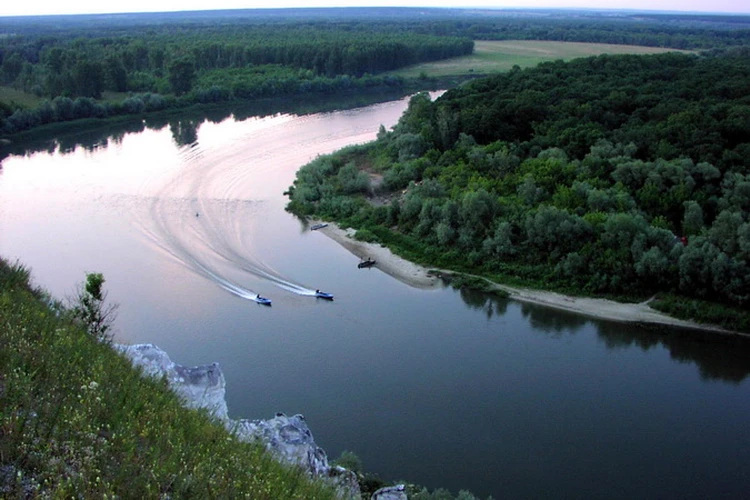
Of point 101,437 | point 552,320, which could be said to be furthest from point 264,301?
point 101,437

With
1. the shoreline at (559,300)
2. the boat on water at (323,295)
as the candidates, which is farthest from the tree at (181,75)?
the boat on water at (323,295)

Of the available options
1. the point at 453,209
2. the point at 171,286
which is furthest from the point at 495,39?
the point at 171,286

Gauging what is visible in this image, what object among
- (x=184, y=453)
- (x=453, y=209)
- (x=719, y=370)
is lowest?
(x=719, y=370)

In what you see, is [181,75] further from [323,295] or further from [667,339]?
[667,339]

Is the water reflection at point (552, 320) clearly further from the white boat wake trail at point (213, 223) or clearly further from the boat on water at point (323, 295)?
the white boat wake trail at point (213, 223)

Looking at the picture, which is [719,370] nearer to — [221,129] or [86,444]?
[86,444]
